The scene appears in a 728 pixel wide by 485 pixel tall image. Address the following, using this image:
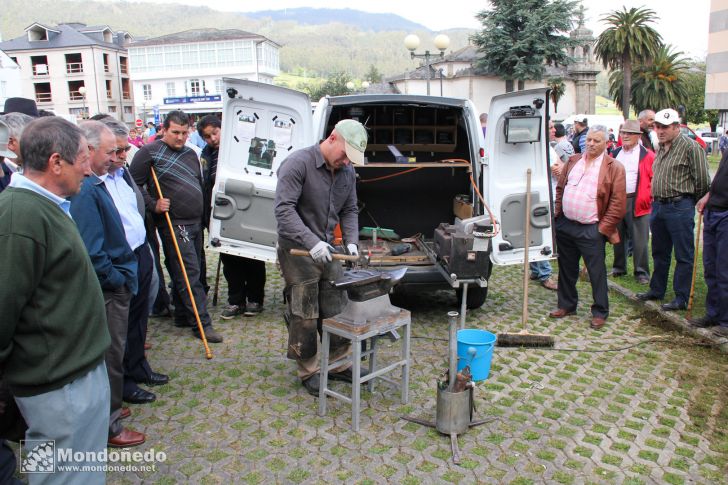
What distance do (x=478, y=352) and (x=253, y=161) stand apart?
109 inches

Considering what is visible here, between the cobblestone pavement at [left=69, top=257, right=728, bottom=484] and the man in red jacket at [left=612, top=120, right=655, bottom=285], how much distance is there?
175cm

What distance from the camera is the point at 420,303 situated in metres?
6.38

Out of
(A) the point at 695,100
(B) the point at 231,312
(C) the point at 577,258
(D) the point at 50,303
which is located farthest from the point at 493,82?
(D) the point at 50,303

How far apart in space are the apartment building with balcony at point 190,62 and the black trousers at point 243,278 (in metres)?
60.8

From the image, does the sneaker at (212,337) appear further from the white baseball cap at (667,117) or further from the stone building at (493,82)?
the stone building at (493,82)

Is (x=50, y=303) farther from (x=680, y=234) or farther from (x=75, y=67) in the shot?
(x=75, y=67)

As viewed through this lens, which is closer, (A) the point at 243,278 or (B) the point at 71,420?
(B) the point at 71,420

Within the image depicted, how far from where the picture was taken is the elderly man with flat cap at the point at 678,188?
5.65 m

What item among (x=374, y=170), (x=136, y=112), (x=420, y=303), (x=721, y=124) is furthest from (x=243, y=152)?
(x=136, y=112)

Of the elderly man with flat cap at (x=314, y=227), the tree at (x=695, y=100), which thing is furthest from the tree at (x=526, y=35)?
the elderly man with flat cap at (x=314, y=227)

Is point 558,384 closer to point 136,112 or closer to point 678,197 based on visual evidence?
point 678,197

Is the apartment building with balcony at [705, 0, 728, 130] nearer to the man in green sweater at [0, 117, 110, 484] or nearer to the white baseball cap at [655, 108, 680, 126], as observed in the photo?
the white baseball cap at [655, 108, 680, 126]

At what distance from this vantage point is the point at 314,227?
4086 mm

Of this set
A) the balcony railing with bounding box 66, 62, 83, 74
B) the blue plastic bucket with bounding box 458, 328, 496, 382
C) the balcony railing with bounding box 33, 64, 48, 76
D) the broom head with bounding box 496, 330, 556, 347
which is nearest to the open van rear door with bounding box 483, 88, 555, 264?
the broom head with bounding box 496, 330, 556, 347
